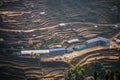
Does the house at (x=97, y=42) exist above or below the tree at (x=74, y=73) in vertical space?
above

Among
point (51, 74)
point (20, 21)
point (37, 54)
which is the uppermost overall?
point (20, 21)

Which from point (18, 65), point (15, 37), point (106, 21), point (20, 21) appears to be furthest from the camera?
point (106, 21)

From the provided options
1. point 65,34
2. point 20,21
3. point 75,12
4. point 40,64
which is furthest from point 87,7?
point 40,64

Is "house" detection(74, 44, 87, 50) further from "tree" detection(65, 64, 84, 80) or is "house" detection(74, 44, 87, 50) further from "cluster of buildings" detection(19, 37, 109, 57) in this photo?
"tree" detection(65, 64, 84, 80)

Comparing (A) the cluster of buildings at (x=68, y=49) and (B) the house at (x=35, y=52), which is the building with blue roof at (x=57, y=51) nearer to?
(A) the cluster of buildings at (x=68, y=49)

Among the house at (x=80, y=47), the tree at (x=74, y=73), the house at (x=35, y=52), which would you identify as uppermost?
the house at (x=35, y=52)

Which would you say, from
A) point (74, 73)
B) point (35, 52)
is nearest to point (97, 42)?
point (74, 73)

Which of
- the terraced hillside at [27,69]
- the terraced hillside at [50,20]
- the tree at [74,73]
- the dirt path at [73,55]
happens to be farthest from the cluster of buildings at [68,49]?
the tree at [74,73]

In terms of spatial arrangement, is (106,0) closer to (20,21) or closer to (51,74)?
(20,21)
